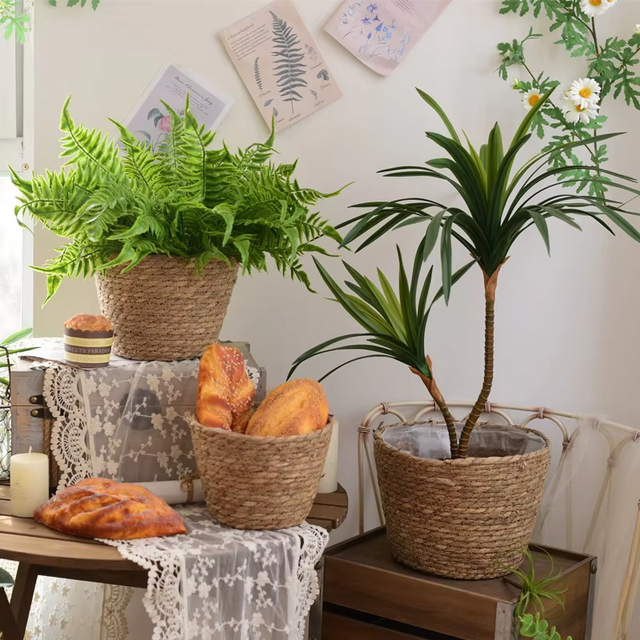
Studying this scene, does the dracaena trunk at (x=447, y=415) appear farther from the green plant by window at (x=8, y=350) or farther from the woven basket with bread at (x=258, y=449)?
the green plant by window at (x=8, y=350)

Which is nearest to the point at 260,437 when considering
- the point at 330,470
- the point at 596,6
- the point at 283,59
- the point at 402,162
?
the point at 330,470

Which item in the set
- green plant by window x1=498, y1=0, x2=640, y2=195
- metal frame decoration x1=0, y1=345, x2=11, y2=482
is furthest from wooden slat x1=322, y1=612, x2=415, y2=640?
green plant by window x1=498, y1=0, x2=640, y2=195

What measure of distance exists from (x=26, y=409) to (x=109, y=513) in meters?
0.30

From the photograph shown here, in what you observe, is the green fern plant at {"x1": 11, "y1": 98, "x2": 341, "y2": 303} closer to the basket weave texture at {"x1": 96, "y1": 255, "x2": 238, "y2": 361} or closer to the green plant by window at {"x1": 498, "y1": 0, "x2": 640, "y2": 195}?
the basket weave texture at {"x1": 96, "y1": 255, "x2": 238, "y2": 361}

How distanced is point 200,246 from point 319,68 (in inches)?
23.4

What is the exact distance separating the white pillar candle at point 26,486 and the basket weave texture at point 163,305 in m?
0.28

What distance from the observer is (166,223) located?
1420mm

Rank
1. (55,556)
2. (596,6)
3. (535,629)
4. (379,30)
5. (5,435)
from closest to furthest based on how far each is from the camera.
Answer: (55,556), (535,629), (5,435), (596,6), (379,30)

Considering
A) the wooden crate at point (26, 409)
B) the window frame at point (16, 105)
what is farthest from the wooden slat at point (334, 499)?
the window frame at point (16, 105)

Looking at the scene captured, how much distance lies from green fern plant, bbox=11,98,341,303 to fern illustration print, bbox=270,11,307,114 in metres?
0.39

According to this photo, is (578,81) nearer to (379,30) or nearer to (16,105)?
(379,30)

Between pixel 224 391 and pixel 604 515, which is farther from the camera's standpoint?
pixel 604 515

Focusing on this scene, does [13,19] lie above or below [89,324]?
above

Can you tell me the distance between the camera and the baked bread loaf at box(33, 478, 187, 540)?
127cm
